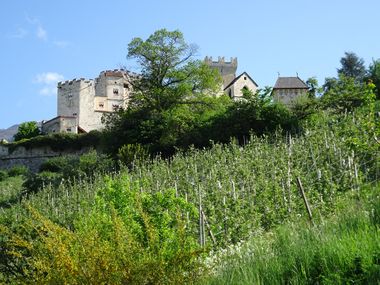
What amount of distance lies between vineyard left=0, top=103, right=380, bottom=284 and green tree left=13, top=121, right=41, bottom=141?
28.2 m

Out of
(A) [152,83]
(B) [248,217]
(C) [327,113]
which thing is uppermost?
(A) [152,83]

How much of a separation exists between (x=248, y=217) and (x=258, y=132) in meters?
12.7

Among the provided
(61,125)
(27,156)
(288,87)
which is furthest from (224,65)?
(27,156)

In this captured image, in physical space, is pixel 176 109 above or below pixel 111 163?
above

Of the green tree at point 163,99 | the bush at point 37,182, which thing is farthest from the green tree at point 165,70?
the bush at point 37,182

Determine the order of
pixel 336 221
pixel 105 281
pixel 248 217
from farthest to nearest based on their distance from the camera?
pixel 248 217 < pixel 336 221 < pixel 105 281

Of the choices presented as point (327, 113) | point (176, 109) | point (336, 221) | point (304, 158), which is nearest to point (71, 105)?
point (176, 109)

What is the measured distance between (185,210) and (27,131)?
4178 centimetres

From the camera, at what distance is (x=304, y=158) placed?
13.5 meters

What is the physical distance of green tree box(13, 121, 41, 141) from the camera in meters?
47.5

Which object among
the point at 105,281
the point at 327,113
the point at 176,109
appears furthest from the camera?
the point at 176,109

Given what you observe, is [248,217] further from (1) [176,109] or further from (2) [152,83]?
(2) [152,83]

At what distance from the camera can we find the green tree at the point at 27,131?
4753 centimetres

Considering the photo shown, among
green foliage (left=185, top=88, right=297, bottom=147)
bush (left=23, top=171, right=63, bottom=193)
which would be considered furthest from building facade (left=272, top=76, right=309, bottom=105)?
bush (left=23, top=171, right=63, bottom=193)
